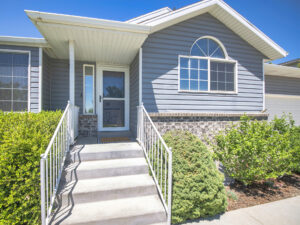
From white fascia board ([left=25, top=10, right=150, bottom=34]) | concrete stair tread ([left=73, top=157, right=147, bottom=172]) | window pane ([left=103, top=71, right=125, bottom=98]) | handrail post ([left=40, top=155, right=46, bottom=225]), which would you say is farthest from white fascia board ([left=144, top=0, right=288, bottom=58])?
handrail post ([left=40, top=155, right=46, bottom=225])

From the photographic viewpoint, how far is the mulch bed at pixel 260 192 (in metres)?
2.95

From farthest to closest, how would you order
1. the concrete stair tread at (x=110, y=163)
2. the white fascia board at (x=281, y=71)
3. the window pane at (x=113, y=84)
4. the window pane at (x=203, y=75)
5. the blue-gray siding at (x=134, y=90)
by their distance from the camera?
the white fascia board at (x=281, y=71) → the window pane at (x=113, y=84) → the window pane at (x=203, y=75) → the blue-gray siding at (x=134, y=90) → the concrete stair tread at (x=110, y=163)

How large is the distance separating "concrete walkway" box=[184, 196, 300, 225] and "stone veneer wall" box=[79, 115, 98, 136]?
374 cm

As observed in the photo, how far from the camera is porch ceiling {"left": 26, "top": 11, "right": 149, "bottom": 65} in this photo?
3.05 m

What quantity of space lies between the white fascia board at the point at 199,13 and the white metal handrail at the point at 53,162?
301 cm

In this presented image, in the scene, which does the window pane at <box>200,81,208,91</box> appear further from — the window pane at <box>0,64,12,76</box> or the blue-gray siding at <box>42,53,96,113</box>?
the window pane at <box>0,64,12,76</box>

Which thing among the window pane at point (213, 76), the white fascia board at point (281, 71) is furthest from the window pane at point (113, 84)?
the white fascia board at point (281, 71)

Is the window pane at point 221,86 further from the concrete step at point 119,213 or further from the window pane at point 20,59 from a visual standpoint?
the window pane at point 20,59

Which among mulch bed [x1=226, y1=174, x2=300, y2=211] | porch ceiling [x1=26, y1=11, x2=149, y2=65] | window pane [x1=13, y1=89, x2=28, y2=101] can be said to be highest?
porch ceiling [x1=26, y1=11, x2=149, y2=65]

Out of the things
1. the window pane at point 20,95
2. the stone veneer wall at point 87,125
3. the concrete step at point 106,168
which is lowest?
the concrete step at point 106,168

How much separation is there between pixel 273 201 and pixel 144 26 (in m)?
4.45

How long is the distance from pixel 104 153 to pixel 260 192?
3436mm

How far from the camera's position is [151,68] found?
4.22 meters

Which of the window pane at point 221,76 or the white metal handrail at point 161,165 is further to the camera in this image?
the window pane at point 221,76
